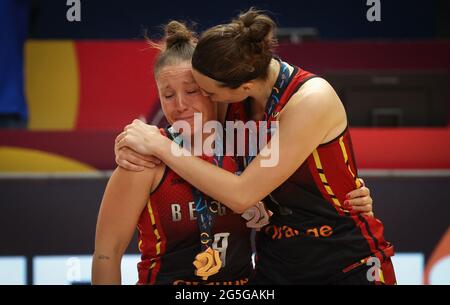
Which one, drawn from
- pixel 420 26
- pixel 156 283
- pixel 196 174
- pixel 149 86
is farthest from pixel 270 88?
pixel 420 26

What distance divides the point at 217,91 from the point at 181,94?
11cm

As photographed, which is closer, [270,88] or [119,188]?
[119,188]

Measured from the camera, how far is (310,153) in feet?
5.95

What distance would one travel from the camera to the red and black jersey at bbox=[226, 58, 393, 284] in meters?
1.84

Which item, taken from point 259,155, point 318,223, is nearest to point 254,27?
point 259,155

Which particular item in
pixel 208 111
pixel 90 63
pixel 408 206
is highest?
pixel 90 63

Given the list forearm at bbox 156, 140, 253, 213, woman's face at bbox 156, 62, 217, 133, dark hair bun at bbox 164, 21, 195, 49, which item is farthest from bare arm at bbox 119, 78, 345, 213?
dark hair bun at bbox 164, 21, 195, 49

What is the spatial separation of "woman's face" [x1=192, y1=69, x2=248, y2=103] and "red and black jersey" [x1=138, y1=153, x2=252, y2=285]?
238 millimetres

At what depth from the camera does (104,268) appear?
1.79 m

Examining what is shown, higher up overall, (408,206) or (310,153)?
(310,153)

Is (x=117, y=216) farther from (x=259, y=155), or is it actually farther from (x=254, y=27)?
(x=254, y=27)

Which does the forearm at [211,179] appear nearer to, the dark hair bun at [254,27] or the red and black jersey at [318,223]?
the red and black jersey at [318,223]

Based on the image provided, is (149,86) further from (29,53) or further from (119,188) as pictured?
(119,188)

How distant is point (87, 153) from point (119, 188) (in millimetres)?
1878
